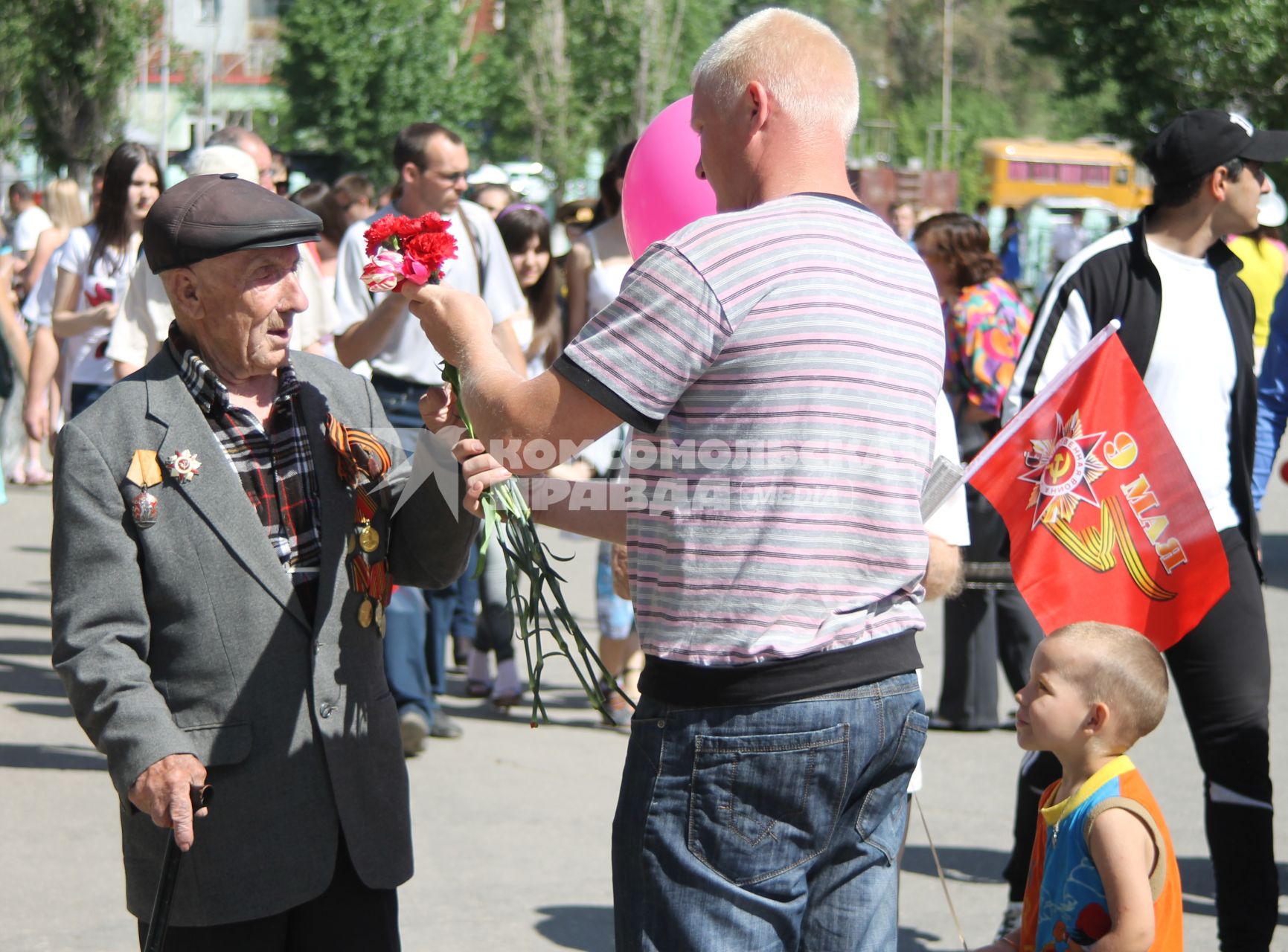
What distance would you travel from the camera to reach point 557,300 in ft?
26.8

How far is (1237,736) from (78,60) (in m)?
33.1

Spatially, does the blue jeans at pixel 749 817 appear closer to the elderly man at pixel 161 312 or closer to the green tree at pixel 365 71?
the elderly man at pixel 161 312

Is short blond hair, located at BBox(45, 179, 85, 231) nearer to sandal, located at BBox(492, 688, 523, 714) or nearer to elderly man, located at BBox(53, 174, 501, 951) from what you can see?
sandal, located at BBox(492, 688, 523, 714)

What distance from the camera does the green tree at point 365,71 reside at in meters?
39.8

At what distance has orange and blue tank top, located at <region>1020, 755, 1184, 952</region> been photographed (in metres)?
3.00

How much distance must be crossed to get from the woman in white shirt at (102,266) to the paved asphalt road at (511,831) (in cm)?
142

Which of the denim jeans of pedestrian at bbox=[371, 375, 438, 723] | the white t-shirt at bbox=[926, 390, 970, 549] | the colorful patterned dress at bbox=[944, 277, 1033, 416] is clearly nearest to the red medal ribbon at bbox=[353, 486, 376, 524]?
the white t-shirt at bbox=[926, 390, 970, 549]

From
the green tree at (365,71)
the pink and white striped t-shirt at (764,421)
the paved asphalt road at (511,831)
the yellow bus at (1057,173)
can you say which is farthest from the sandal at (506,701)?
the yellow bus at (1057,173)

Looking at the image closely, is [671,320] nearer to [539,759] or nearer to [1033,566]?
[1033,566]

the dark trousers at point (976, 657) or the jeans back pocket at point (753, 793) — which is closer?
the jeans back pocket at point (753, 793)

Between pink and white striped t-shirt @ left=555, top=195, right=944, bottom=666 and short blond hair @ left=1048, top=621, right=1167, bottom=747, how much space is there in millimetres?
905

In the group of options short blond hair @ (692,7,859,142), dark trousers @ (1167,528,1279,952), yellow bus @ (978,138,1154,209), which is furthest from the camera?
yellow bus @ (978,138,1154,209)

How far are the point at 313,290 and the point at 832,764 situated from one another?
3.86 metres

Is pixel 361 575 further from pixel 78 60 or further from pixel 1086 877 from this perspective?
pixel 78 60
